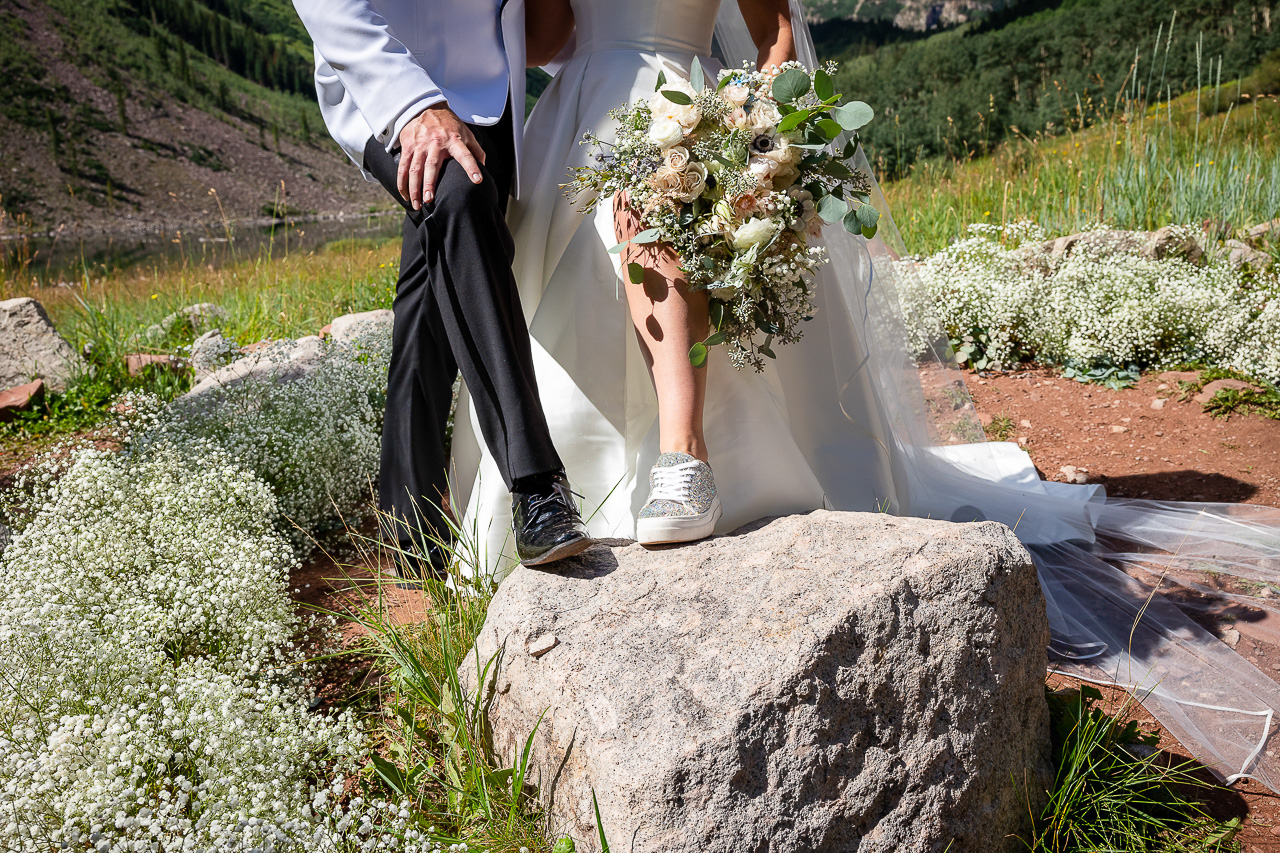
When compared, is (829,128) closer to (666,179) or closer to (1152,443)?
(666,179)

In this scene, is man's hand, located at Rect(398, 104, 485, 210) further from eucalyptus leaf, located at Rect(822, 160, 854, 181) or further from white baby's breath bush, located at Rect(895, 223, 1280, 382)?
white baby's breath bush, located at Rect(895, 223, 1280, 382)

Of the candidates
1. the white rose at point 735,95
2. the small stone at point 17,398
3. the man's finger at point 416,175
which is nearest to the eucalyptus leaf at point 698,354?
the white rose at point 735,95

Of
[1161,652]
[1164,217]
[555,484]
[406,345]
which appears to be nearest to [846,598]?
[555,484]

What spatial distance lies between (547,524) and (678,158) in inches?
38.4

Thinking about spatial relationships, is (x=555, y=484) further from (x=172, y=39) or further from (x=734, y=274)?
(x=172, y=39)

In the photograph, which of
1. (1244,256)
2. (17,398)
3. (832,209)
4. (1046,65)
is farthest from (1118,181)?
(1046,65)

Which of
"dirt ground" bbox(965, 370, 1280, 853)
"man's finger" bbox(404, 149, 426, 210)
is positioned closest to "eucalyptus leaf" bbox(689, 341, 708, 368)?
"man's finger" bbox(404, 149, 426, 210)

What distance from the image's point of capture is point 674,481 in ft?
6.49

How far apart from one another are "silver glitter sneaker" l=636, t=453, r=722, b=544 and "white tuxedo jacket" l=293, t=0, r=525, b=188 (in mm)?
1122

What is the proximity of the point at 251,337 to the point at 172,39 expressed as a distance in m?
90.9

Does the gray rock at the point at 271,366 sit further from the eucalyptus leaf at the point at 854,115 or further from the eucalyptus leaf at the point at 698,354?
the eucalyptus leaf at the point at 854,115

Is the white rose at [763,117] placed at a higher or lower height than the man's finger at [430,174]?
higher

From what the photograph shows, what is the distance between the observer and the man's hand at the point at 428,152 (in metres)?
2.11

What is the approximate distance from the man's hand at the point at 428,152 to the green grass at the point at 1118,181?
5576 mm
